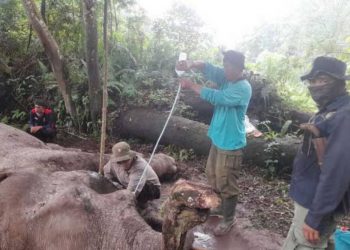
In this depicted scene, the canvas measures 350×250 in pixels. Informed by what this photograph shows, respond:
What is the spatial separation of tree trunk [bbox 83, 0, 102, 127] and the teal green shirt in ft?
14.1

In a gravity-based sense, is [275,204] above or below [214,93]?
below

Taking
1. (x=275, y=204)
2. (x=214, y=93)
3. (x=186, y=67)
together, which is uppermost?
(x=186, y=67)

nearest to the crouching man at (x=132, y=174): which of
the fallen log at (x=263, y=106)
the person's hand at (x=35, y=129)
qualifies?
the person's hand at (x=35, y=129)

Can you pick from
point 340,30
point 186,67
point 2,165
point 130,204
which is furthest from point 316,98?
point 340,30

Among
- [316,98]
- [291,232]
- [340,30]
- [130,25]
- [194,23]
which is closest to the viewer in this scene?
[316,98]

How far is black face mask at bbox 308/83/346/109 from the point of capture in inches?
120

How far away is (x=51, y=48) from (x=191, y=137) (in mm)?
4431

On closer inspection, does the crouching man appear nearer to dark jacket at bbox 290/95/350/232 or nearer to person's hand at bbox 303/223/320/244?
person's hand at bbox 303/223/320/244

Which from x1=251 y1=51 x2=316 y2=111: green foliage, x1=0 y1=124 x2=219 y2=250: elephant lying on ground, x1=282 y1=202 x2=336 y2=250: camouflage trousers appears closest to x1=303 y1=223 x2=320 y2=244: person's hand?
x1=282 y1=202 x2=336 y2=250: camouflage trousers

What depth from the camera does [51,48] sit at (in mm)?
9094

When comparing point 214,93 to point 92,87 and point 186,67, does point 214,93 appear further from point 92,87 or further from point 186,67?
point 92,87

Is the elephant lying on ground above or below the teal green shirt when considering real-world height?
below

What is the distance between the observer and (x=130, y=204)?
14.3 feet

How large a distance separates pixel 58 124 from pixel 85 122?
1.02 m
